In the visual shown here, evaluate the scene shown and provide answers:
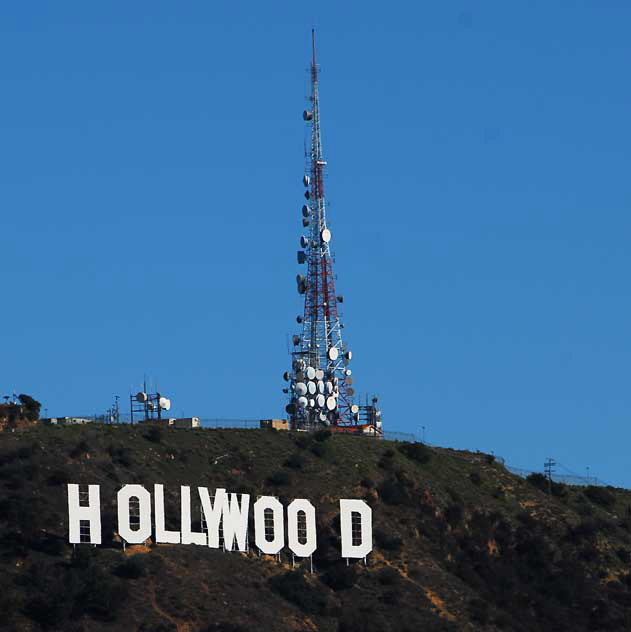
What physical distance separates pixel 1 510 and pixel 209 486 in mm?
20981

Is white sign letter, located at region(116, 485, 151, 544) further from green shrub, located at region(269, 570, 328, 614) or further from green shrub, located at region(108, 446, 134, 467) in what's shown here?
green shrub, located at region(108, 446, 134, 467)

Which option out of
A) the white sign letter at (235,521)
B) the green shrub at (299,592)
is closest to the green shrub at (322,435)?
the white sign letter at (235,521)

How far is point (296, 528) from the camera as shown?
130125 mm

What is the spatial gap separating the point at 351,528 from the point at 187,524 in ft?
47.2

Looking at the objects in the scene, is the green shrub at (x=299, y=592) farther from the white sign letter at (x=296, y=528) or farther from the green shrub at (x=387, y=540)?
the green shrub at (x=387, y=540)

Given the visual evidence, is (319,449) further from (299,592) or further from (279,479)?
(299,592)

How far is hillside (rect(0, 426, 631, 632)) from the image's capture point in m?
118

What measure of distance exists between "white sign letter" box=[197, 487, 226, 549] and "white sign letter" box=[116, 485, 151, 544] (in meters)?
5.03

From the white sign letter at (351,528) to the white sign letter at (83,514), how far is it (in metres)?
20.3

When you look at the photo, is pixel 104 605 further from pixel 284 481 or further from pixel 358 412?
pixel 358 412

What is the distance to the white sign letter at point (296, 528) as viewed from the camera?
426 feet

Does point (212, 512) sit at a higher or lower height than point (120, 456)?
lower

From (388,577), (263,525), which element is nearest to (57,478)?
(263,525)

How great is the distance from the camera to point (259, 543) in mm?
128750
